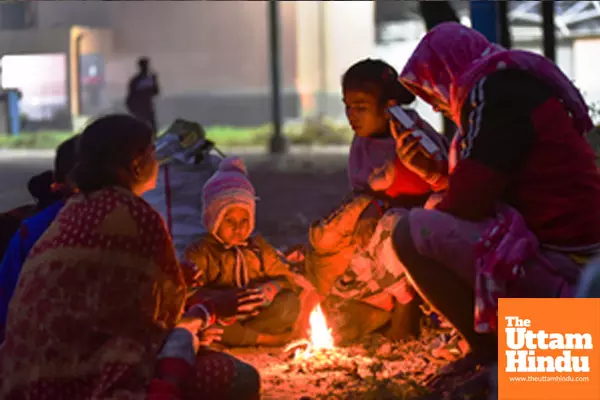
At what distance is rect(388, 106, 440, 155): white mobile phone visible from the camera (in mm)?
4168

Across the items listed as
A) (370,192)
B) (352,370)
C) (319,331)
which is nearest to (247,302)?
(352,370)

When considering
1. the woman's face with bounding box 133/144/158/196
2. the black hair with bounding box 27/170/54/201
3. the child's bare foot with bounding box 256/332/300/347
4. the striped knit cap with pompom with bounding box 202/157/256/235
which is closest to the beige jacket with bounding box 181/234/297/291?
the striped knit cap with pompom with bounding box 202/157/256/235

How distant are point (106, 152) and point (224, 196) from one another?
5.92 ft

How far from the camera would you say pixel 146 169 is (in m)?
3.00

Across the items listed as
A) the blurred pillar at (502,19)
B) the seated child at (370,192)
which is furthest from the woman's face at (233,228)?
the blurred pillar at (502,19)

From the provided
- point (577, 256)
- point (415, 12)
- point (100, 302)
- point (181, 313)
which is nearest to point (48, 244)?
point (100, 302)

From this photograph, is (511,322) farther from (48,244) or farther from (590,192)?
(48,244)

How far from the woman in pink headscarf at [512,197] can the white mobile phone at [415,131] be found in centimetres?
70

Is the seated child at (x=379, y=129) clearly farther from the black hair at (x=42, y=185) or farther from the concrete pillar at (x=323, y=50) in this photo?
the concrete pillar at (x=323, y=50)

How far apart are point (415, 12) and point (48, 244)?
4.90 metres

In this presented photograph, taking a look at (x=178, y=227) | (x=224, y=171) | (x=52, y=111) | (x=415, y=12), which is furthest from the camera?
(x=52, y=111)

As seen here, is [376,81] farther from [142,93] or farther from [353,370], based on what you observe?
[142,93]

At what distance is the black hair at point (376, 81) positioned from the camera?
15.0 ft

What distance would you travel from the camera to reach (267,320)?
4.60 meters
